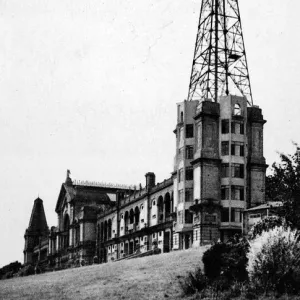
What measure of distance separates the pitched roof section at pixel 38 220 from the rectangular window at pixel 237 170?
7911 cm

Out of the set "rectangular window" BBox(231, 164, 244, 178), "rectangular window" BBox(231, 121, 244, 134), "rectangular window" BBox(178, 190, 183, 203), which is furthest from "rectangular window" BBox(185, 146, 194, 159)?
"rectangular window" BBox(231, 121, 244, 134)

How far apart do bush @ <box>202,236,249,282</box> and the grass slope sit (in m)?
1.79

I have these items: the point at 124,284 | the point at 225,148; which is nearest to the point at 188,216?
the point at 225,148

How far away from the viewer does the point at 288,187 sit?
107 ft

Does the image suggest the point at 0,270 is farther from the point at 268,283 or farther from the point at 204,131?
the point at 268,283

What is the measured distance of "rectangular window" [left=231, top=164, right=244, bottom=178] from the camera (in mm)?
61781

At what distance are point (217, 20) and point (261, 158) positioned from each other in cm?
1361

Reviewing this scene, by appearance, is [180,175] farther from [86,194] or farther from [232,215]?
[86,194]

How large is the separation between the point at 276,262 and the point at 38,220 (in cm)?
11490

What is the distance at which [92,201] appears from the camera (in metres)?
107

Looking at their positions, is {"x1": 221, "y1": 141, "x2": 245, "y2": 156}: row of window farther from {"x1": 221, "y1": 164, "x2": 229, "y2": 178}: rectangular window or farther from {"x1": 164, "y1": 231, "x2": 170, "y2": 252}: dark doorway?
{"x1": 164, "y1": 231, "x2": 170, "y2": 252}: dark doorway

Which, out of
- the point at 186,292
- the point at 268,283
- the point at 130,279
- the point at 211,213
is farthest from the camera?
the point at 211,213

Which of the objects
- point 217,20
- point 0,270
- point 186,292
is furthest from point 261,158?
point 0,270

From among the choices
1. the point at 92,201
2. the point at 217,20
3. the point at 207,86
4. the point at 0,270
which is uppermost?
the point at 217,20
